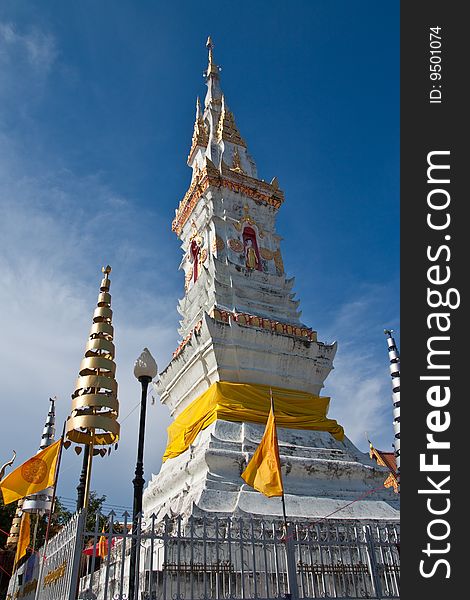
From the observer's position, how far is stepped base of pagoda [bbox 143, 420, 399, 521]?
13062 millimetres

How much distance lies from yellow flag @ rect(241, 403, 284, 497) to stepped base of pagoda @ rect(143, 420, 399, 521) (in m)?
2.59

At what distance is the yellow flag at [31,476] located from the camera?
11.1m

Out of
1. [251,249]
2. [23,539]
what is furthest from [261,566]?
[251,249]

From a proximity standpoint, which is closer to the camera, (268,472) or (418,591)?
(418,591)

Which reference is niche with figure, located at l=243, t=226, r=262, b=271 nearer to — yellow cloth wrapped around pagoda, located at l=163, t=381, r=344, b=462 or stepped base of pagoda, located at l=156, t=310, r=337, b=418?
stepped base of pagoda, located at l=156, t=310, r=337, b=418

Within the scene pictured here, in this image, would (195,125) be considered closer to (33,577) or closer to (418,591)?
(33,577)

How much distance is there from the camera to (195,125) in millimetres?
28672

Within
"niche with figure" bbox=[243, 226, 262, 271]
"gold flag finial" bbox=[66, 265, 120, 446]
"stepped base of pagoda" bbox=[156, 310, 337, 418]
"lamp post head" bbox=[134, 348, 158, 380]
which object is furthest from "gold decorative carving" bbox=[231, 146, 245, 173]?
"lamp post head" bbox=[134, 348, 158, 380]

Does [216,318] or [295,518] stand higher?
[216,318]

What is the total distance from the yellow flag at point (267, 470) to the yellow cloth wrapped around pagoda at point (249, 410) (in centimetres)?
540

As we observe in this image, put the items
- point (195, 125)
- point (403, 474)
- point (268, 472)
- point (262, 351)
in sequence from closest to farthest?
point (403, 474) < point (268, 472) < point (262, 351) < point (195, 125)

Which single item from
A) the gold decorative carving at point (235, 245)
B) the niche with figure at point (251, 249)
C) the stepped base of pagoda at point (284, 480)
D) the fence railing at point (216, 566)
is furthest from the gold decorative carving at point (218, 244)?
the fence railing at point (216, 566)

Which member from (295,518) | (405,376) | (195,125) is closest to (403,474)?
(405,376)

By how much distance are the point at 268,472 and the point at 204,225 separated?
1468cm
